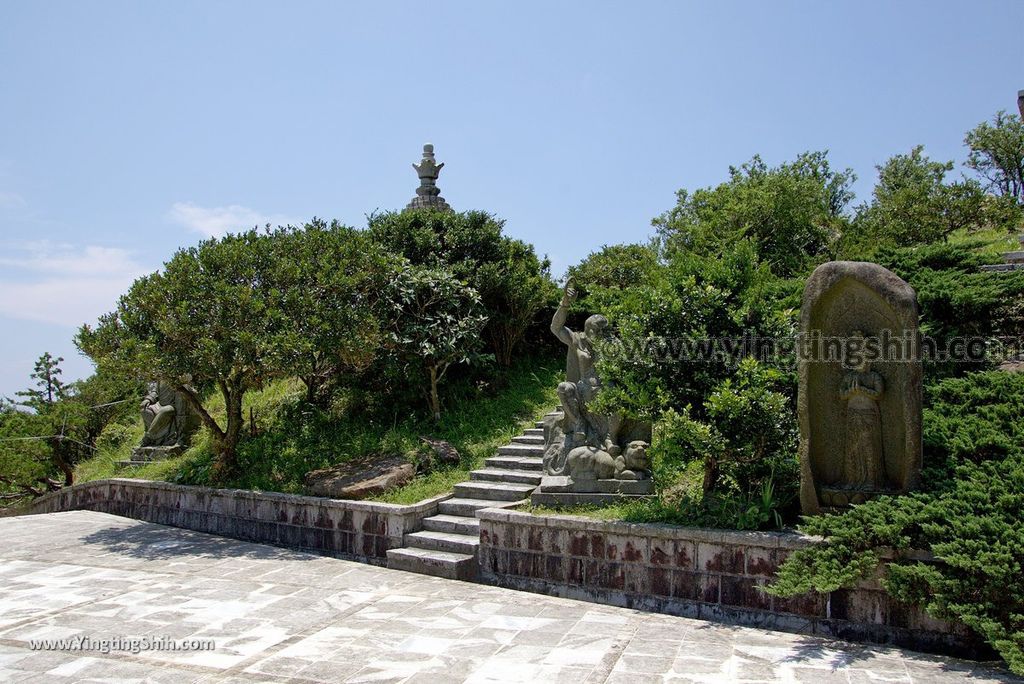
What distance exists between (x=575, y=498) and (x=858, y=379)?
9.86 ft

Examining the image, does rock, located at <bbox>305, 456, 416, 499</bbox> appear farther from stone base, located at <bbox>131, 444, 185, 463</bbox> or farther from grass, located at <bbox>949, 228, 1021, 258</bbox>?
grass, located at <bbox>949, 228, 1021, 258</bbox>

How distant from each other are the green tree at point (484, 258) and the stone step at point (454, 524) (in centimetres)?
482

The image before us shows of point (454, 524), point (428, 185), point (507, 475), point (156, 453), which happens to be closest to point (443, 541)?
point (454, 524)

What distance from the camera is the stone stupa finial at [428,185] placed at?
15.1 m

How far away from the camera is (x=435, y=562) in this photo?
24.9 feet

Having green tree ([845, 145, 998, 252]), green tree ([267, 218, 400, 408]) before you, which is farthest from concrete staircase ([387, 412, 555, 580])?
green tree ([845, 145, 998, 252])

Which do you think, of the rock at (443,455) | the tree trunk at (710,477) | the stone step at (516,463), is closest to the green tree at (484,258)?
the rock at (443,455)

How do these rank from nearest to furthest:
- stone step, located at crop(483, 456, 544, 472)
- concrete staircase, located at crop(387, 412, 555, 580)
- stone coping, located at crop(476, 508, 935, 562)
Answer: stone coping, located at crop(476, 508, 935, 562) → concrete staircase, located at crop(387, 412, 555, 580) → stone step, located at crop(483, 456, 544, 472)

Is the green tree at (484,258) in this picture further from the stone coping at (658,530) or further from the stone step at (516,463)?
the stone coping at (658,530)

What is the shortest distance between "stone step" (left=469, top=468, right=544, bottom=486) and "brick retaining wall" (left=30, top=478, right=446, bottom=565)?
2.62 feet

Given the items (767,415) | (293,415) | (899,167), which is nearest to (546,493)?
(767,415)

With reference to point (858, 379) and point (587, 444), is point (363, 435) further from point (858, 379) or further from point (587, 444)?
point (858, 379)

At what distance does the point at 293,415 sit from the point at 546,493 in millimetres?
6125

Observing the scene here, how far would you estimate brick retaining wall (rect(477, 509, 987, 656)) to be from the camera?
5.48 meters
